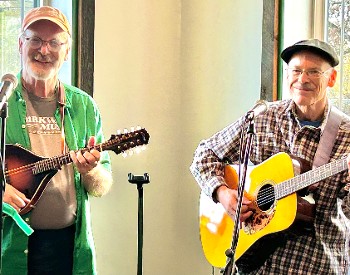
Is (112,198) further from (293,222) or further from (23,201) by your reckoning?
(293,222)

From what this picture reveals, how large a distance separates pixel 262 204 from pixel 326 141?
0.37 m

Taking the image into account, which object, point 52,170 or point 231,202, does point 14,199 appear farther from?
point 231,202

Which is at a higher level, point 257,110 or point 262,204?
point 257,110

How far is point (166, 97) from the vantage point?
3859mm

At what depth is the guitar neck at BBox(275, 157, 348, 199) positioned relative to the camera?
246cm

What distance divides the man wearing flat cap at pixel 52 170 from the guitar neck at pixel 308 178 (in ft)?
2.25

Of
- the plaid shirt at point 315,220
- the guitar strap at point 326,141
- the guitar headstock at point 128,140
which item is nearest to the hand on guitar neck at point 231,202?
the plaid shirt at point 315,220

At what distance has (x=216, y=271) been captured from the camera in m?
3.79

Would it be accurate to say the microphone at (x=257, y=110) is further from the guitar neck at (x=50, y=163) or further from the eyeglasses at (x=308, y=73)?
the guitar neck at (x=50, y=163)

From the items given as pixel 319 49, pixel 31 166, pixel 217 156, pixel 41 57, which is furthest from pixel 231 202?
pixel 41 57

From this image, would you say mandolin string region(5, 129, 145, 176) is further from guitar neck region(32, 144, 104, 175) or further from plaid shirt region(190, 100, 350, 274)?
plaid shirt region(190, 100, 350, 274)

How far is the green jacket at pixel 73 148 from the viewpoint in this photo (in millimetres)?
2631

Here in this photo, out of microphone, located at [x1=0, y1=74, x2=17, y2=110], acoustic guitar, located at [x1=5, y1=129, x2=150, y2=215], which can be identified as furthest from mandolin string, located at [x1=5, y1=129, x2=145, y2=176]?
microphone, located at [x1=0, y1=74, x2=17, y2=110]

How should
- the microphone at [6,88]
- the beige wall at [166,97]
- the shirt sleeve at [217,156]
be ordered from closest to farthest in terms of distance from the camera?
1. the microphone at [6,88]
2. the shirt sleeve at [217,156]
3. the beige wall at [166,97]
